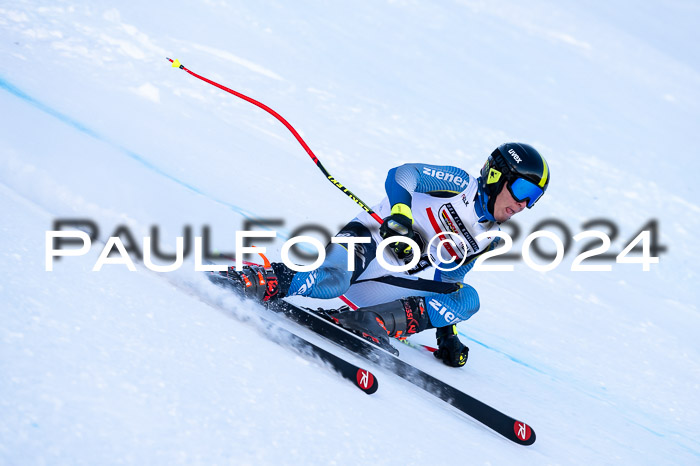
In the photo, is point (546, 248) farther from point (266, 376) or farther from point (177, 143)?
point (266, 376)

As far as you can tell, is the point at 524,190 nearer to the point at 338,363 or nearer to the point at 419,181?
the point at 419,181

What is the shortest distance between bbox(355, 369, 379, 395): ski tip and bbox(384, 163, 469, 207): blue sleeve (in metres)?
0.96

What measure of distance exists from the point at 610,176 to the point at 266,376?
760 cm

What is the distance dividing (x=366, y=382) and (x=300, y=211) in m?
2.88

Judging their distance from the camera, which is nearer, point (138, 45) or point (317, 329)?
point (317, 329)

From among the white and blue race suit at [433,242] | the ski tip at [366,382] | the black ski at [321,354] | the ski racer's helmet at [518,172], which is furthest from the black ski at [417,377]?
the ski racer's helmet at [518,172]

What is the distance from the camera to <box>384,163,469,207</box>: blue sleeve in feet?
10.8

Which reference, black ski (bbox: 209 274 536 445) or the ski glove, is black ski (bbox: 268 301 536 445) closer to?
black ski (bbox: 209 274 536 445)

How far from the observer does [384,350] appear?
11.0 feet

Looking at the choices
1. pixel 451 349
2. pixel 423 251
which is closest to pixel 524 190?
pixel 423 251

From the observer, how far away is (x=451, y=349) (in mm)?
3664

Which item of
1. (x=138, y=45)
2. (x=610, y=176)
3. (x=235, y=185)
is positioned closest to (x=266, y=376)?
(x=235, y=185)

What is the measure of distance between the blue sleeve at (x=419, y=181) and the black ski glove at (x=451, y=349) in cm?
74

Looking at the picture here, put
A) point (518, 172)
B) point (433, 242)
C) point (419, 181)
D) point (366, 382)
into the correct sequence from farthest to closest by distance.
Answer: point (433, 242), point (419, 181), point (518, 172), point (366, 382)
